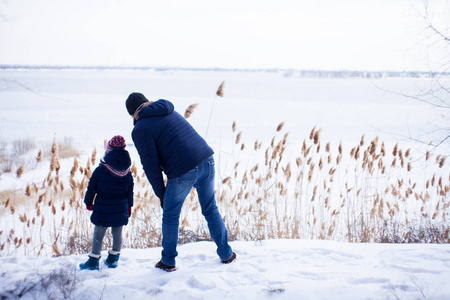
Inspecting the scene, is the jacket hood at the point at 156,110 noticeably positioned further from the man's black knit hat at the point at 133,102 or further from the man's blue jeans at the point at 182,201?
the man's blue jeans at the point at 182,201

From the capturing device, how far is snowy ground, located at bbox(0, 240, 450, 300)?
2520 millimetres

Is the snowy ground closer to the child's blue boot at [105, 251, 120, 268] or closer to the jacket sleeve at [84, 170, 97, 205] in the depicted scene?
the child's blue boot at [105, 251, 120, 268]

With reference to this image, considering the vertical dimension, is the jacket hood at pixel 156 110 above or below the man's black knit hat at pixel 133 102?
below

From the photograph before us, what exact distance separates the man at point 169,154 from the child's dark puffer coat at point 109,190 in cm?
25

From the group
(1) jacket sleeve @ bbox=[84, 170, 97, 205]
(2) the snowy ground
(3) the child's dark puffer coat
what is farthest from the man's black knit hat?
(2) the snowy ground

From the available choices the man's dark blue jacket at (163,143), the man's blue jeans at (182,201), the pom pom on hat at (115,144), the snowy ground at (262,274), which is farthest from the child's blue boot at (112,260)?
the pom pom on hat at (115,144)

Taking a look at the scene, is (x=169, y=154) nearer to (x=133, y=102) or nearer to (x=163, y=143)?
(x=163, y=143)

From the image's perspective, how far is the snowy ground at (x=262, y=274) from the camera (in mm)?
2520

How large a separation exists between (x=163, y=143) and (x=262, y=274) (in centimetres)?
128

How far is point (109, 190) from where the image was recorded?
2844mm

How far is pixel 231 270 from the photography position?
292 cm

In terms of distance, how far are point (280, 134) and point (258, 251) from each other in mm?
10387

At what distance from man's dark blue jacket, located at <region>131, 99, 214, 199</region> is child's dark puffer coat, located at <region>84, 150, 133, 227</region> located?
25 cm

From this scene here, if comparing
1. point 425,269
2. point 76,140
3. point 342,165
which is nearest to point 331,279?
point 425,269
